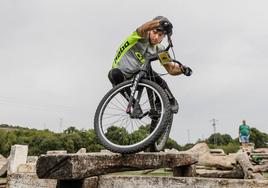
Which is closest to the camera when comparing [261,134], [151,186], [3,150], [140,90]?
[151,186]

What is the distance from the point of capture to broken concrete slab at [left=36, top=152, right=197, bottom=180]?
334 centimetres

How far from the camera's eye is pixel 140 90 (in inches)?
191

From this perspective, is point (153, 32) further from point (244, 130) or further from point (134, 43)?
point (244, 130)

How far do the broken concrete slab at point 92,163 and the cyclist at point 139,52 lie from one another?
1.15 metres

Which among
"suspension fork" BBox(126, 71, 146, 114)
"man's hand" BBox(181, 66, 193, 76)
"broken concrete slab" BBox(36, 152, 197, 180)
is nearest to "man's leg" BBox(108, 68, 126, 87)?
"suspension fork" BBox(126, 71, 146, 114)

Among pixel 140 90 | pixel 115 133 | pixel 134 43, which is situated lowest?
pixel 115 133

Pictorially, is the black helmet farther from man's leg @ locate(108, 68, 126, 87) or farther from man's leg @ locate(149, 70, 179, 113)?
man's leg @ locate(108, 68, 126, 87)

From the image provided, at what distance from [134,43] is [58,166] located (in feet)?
7.84

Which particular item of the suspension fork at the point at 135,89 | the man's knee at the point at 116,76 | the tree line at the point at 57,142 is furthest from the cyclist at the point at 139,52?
the tree line at the point at 57,142

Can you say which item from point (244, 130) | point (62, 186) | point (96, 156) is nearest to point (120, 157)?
point (96, 156)

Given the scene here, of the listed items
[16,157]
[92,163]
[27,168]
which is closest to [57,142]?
[16,157]

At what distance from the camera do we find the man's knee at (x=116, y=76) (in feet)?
16.6

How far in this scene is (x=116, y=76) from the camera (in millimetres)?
5070

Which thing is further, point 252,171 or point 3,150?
point 3,150
